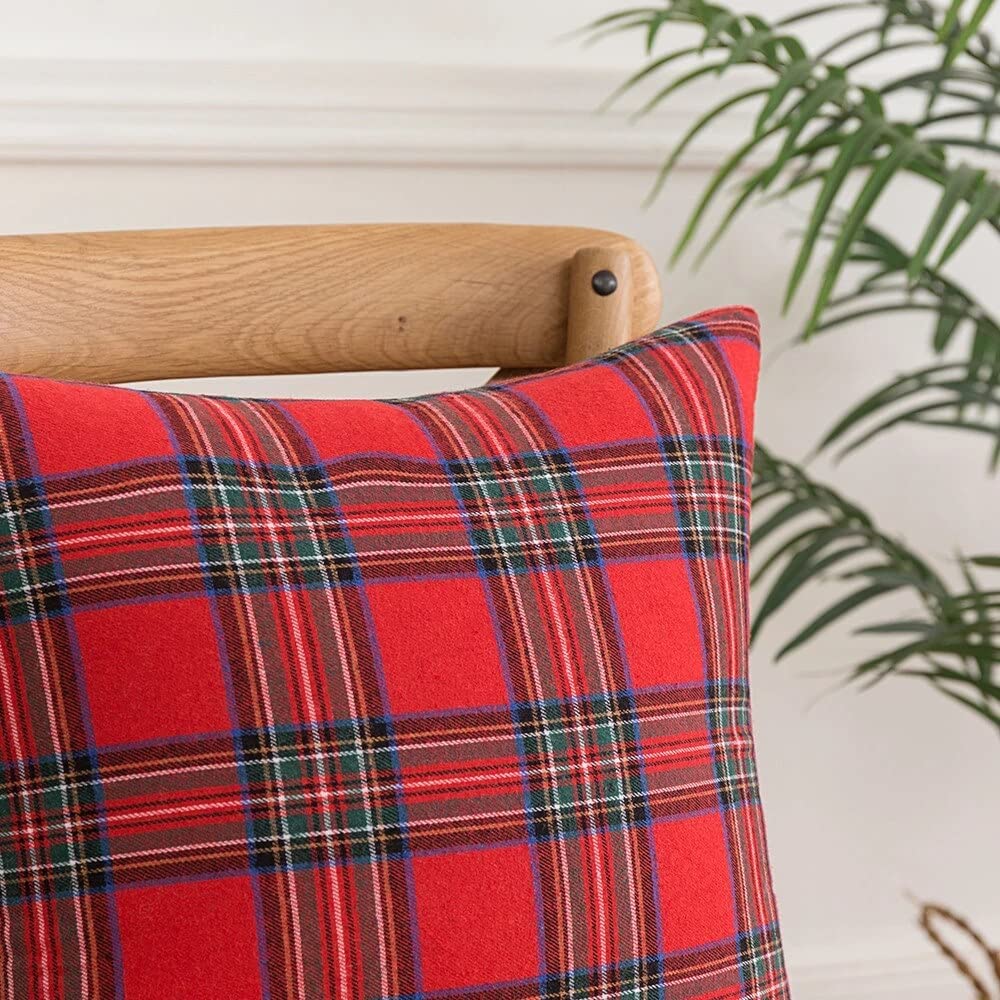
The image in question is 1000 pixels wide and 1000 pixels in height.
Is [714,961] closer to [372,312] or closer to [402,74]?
[372,312]

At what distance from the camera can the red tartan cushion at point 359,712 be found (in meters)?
0.44

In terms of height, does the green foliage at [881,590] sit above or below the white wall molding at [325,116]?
below

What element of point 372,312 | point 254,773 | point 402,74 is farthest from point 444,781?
point 402,74

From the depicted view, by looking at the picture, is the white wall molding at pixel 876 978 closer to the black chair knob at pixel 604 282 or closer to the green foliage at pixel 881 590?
the green foliage at pixel 881 590

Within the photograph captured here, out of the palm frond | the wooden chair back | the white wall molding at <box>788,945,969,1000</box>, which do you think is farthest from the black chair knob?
the white wall molding at <box>788,945,969,1000</box>

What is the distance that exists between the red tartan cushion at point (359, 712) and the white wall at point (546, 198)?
2.43 ft

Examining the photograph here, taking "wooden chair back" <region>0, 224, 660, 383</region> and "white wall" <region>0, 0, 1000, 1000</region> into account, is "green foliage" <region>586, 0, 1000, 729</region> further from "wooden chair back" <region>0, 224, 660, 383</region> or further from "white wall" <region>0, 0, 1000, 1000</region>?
"wooden chair back" <region>0, 224, 660, 383</region>

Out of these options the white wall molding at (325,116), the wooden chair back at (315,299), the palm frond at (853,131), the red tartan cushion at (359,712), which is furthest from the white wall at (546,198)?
the red tartan cushion at (359,712)

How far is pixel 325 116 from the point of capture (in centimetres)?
121

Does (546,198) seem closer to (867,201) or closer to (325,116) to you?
(325,116)

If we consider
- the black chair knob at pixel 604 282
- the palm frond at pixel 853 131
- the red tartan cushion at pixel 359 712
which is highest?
the palm frond at pixel 853 131

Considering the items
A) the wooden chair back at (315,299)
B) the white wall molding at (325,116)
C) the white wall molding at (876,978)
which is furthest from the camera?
the white wall molding at (876,978)

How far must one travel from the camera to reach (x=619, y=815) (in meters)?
0.49

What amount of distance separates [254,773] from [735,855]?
7.9 inches
